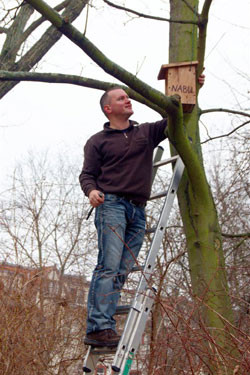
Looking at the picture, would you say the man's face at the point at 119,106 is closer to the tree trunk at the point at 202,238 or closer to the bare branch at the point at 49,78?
the bare branch at the point at 49,78

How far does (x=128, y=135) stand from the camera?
4035mm

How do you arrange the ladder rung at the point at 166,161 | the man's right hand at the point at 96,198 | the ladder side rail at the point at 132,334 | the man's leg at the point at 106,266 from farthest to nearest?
the ladder rung at the point at 166,161 → the man's right hand at the point at 96,198 → the man's leg at the point at 106,266 → the ladder side rail at the point at 132,334

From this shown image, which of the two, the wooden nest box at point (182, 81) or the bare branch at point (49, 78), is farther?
the bare branch at point (49, 78)

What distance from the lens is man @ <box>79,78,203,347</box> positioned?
3.43m

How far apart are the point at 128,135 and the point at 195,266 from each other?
1207 mm

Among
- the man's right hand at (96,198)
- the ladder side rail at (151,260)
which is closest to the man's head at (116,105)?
the ladder side rail at (151,260)

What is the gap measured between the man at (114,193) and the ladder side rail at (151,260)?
0.30 ft

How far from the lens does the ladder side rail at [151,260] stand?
3303 mm

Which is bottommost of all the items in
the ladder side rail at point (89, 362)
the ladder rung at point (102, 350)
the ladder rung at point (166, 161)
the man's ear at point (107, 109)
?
the ladder side rail at point (89, 362)

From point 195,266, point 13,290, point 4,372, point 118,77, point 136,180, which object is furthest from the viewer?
point 13,290

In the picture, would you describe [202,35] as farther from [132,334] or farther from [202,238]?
[132,334]

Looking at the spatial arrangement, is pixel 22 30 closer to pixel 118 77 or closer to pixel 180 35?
pixel 180 35

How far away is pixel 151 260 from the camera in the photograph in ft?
12.0

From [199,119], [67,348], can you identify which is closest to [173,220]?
[67,348]
